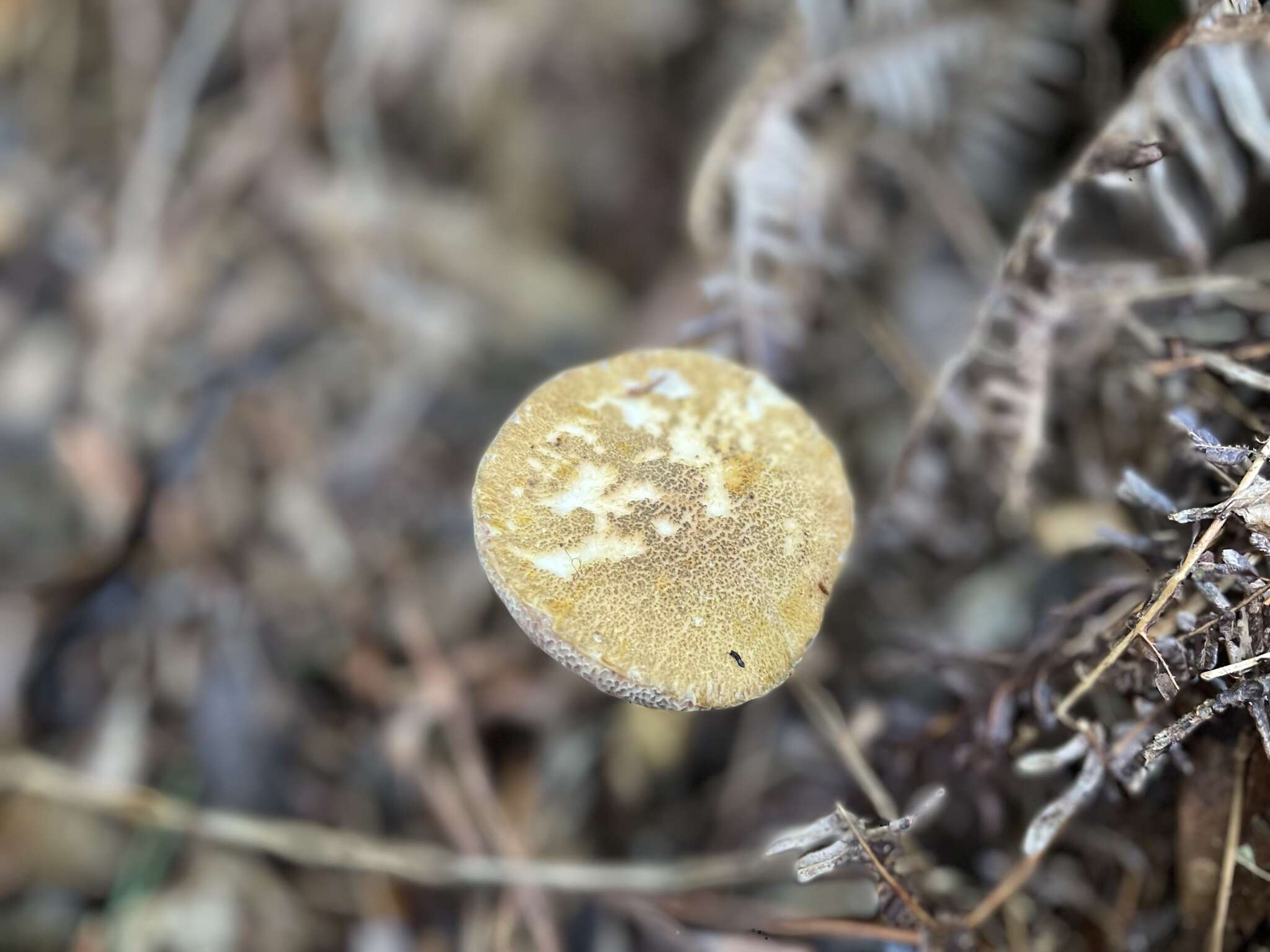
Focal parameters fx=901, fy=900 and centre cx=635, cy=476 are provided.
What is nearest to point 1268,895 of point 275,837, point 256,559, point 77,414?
point 275,837

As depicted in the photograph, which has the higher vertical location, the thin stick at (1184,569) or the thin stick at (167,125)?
the thin stick at (167,125)

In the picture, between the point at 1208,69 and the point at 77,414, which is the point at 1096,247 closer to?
the point at 1208,69

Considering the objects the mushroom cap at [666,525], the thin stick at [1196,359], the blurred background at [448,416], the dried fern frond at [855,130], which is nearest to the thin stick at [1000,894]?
the blurred background at [448,416]

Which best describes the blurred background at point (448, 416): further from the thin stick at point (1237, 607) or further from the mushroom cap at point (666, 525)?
the mushroom cap at point (666, 525)

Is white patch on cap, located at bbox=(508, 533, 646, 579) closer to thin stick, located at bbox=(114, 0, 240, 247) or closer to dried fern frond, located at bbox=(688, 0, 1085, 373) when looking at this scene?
dried fern frond, located at bbox=(688, 0, 1085, 373)

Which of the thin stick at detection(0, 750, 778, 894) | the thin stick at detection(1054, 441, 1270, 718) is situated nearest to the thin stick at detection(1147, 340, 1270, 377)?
the thin stick at detection(1054, 441, 1270, 718)

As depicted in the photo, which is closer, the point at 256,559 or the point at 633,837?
the point at 633,837
